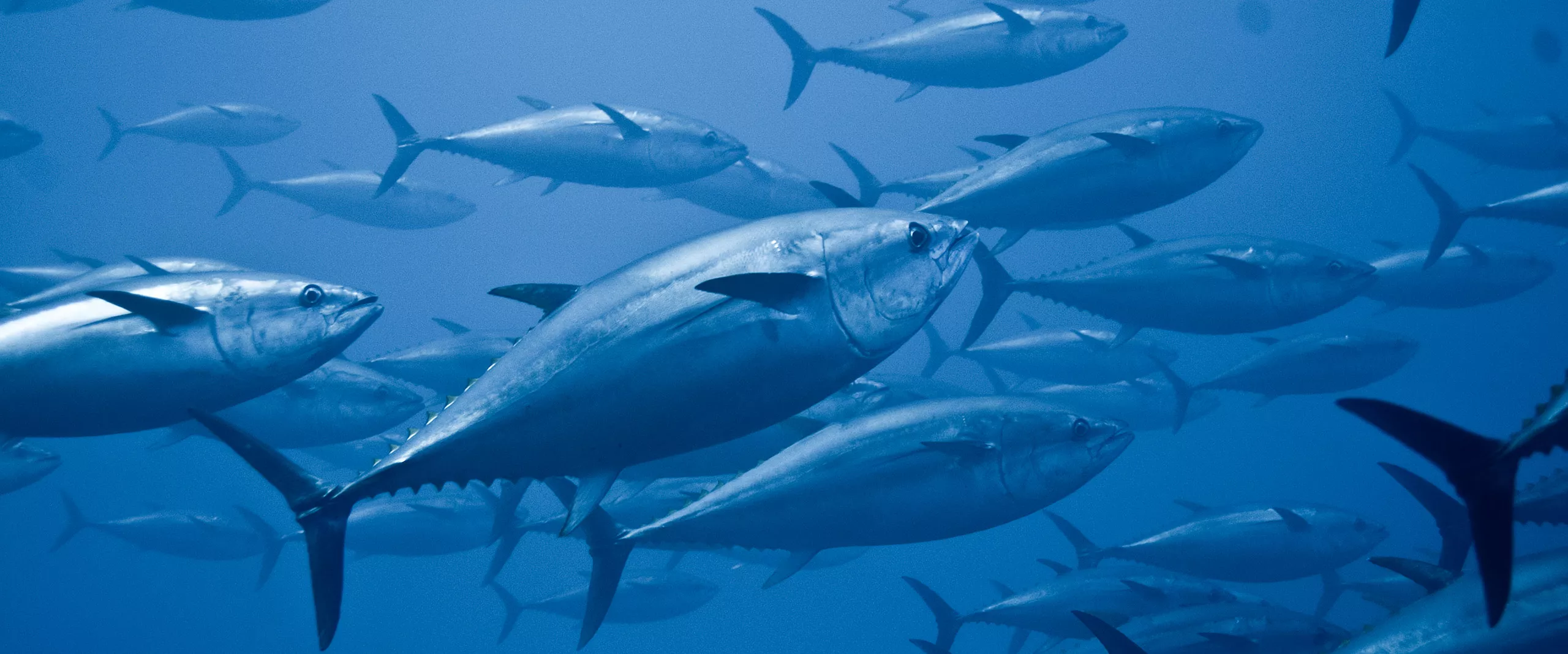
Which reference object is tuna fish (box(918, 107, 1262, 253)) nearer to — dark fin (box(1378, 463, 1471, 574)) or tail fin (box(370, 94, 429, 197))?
dark fin (box(1378, 463, 1471, 574))

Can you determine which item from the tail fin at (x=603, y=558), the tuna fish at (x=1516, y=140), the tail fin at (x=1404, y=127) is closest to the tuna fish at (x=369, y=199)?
the tail fin at (x=603, y=558)

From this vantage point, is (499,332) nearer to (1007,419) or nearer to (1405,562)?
(1007,419)

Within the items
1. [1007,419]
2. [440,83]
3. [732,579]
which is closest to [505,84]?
[440,83]

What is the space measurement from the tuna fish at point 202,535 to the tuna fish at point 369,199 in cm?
300

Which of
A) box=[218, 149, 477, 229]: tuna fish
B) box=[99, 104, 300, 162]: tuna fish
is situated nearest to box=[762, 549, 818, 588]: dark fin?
box=[218, 149, 477, 229]: tuna fish

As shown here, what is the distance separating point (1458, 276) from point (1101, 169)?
15.9 feet

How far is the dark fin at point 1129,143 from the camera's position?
3.08m

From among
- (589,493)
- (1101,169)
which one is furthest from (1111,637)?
(1101,169)

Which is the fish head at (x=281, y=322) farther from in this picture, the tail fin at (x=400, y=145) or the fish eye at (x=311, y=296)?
the tail fin at (x=400, y=145)

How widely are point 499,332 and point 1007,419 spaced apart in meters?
3.36

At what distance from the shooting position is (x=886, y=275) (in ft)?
4.69

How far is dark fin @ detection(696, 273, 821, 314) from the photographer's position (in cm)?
127

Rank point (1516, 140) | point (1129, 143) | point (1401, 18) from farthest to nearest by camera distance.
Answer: point (1516, 140)
point (1129, 143)
point (1401, 18)

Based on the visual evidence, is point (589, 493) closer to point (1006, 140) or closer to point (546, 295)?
point (546, 295)
